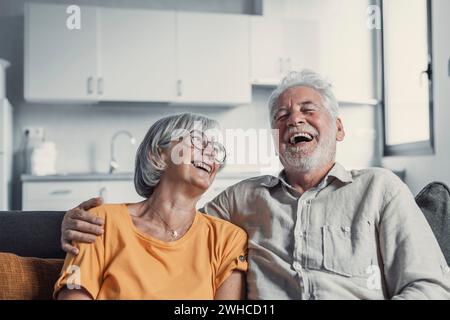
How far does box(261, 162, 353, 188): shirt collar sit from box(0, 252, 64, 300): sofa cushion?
0.39 metres

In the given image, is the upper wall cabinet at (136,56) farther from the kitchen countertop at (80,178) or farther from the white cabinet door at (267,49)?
the kitchen countertop at (80,178)

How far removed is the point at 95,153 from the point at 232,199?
5.59 feet

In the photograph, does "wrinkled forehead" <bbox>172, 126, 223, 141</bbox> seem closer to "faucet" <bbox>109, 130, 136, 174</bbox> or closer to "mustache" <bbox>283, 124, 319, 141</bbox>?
"mustache" <bbox>283, 124, 319, 141</bbox>

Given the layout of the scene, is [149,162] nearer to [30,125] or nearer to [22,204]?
[22,204]

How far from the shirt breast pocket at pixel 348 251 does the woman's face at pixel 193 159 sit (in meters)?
0.22

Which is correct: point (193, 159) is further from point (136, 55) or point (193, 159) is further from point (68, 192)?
point (136, 55)

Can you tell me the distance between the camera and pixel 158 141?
81 cm

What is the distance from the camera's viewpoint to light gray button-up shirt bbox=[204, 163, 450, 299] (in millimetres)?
751

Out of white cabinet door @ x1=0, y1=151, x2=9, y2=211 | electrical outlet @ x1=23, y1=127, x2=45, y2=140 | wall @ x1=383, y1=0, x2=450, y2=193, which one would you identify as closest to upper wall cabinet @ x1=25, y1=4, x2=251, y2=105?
electrical outlet @ x1=23, y1=127, x2=45, y2=140

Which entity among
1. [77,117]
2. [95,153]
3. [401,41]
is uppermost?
[401,41]

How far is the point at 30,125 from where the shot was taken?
7.85 feet

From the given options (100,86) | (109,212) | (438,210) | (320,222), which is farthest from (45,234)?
(100,86)

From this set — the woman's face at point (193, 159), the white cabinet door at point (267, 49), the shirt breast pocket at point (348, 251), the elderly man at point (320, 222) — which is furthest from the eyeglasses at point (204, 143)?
the white cabinet door at point (267, 49)
